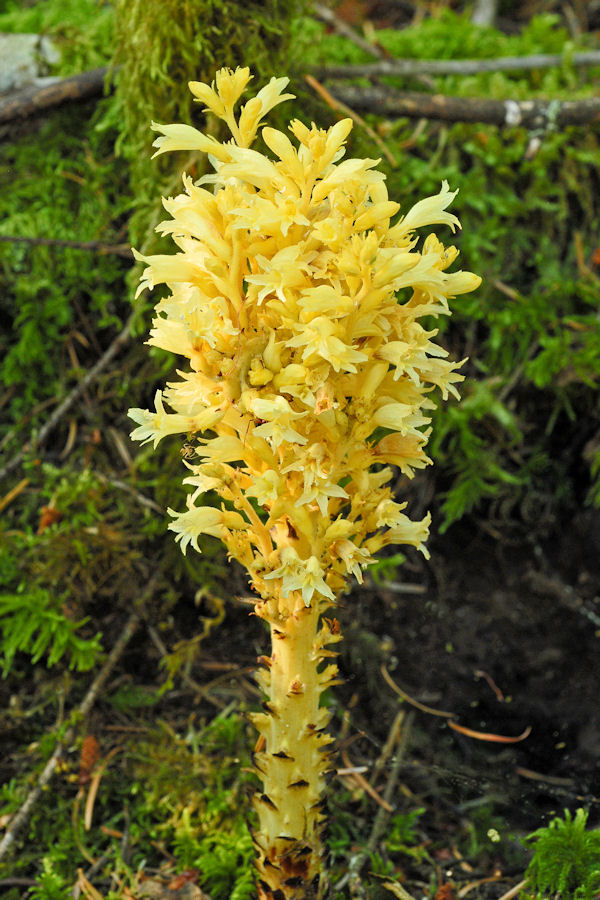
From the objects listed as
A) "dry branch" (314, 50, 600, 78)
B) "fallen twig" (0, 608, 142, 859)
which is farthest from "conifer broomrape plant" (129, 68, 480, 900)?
"dry branch" (314, 50, 600, 78)

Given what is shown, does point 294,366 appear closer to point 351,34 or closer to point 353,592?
point 353,592

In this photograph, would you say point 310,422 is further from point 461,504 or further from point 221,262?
point 461,504

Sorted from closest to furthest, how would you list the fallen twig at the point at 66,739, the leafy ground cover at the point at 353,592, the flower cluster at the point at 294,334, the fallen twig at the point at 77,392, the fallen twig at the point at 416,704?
the flower cluster at the point at 294,334 < the fallen twig at the point at 66,739 < the leafy ground cover at the point at 353,592 < the fallen twig at the point at 416,704 < the fallen twig at the point at 77,392

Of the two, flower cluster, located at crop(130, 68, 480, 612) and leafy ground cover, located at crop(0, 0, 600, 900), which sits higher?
flower cluster, located at crop(130, 68, 480, 612)

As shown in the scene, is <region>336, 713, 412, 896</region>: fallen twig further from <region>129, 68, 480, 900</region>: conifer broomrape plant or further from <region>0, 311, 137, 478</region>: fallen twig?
<region>0, 311, 137, 478</region>: fallen twig

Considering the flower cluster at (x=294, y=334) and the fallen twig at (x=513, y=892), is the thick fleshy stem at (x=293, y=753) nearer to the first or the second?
the flower cluster at (x=294, y=334)

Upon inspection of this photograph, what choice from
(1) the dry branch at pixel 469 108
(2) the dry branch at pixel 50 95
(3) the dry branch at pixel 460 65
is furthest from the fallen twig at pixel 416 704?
(2) the dry branch at pixel 50 95

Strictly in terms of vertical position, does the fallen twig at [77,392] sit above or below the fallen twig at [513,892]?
above
